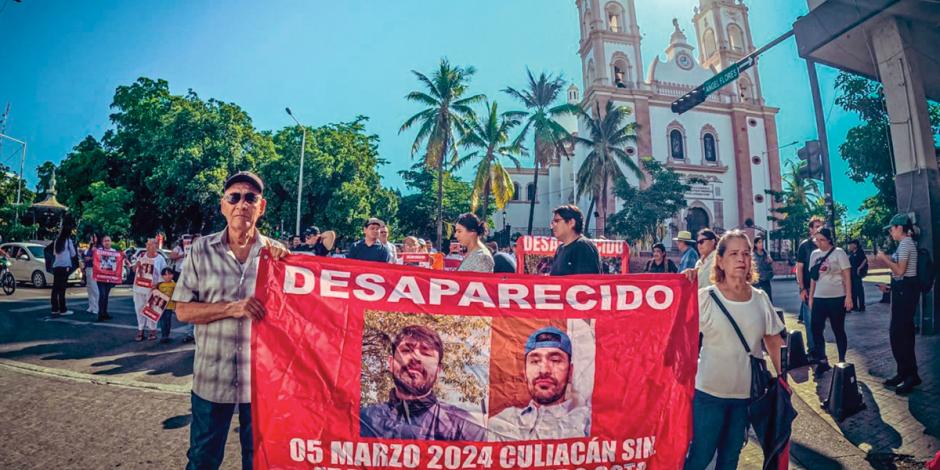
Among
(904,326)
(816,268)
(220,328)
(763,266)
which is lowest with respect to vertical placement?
(904,326)

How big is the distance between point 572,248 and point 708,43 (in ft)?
163

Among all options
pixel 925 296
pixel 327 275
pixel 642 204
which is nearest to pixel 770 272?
pixel 925 296

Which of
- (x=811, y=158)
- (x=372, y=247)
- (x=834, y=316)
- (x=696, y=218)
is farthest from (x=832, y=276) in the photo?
(x=696, y=218)

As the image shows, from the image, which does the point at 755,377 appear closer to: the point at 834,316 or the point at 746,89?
the point at 834,316

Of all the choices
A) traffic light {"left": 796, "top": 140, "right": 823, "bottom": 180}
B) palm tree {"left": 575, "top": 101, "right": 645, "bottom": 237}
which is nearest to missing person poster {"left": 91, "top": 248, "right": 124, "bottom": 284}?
traffic light {"left": 796, "top": 140, "right": 823, "bottom": 180}

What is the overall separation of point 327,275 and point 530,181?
47945mm

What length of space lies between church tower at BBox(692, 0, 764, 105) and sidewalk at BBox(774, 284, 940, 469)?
40.3 meters

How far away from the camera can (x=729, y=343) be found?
255 centimetres

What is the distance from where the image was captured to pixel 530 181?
49375 mm

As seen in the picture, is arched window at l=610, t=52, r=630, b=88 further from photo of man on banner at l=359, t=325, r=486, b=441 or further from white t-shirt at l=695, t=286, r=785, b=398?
photo of man on banner at l=359, t=325, r=486, b=441

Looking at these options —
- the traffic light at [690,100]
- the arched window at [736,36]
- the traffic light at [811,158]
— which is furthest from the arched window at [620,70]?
the traffic light at [811,158]

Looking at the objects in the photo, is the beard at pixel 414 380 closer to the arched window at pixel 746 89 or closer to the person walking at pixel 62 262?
the person walking at pixel 62 262

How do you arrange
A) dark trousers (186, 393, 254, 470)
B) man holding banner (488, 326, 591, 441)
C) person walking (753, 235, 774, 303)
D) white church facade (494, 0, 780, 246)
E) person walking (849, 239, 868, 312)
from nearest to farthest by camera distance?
1. dark trousers (186, 393, 254, 470)
2. man holding banner (488, 326, 591, 441)
3. person walking (849, 239, 868, 312)
4. person walking (753, 235, 774, 303)
5. white church facade (494, 0, 780, 246)

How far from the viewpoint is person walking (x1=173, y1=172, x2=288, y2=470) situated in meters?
2.23
